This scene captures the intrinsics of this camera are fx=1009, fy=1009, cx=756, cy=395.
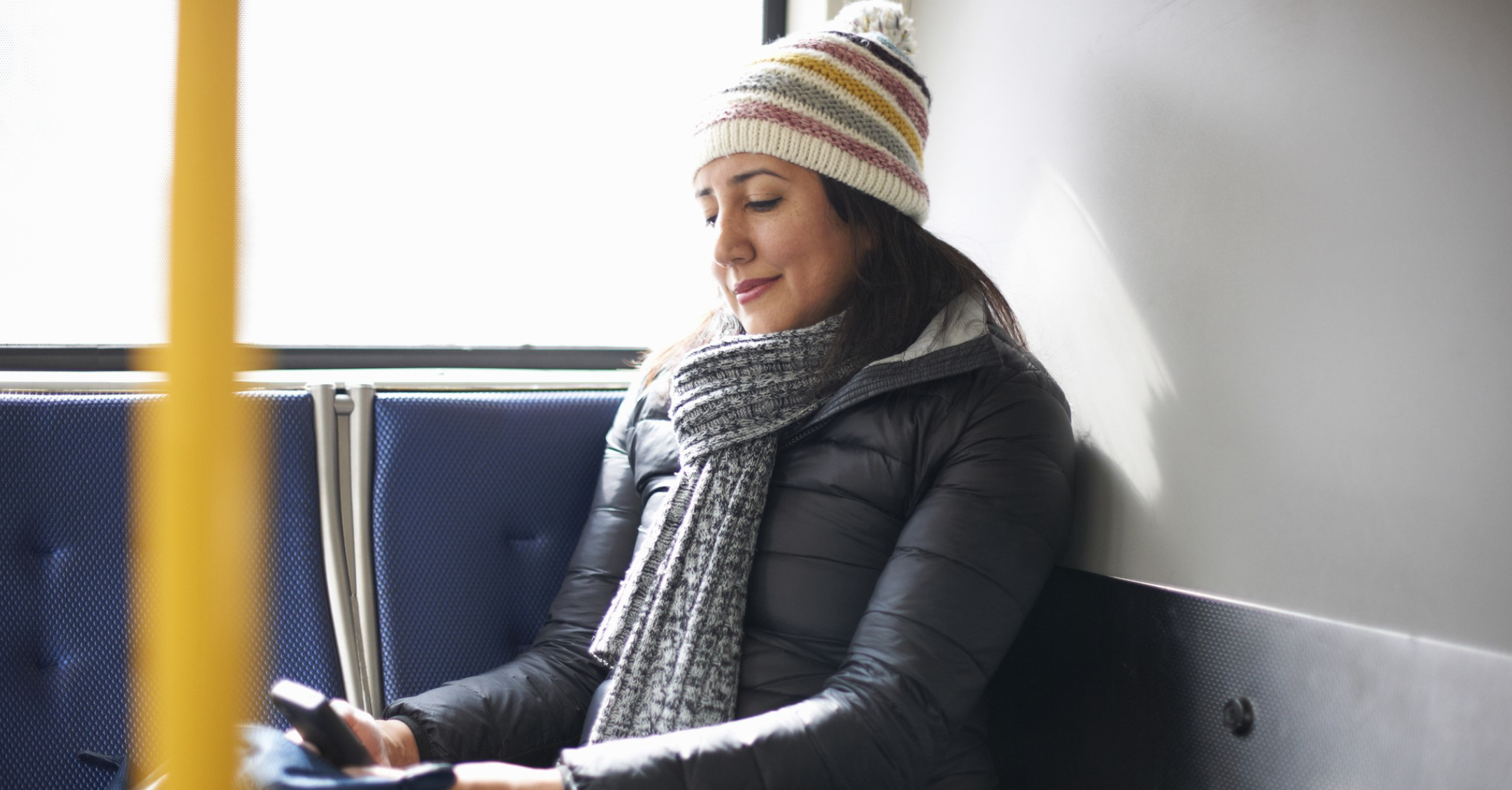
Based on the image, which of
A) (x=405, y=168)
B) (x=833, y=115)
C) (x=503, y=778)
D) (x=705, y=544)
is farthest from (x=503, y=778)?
(x=405, y=168)

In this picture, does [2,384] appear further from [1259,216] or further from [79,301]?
[1259,216]

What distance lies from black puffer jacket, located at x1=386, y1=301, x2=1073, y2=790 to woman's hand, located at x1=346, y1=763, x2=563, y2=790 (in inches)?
0.9

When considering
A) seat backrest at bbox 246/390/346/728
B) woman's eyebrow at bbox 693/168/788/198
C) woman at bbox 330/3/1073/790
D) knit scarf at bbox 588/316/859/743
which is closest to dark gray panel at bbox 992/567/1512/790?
woman at bbox 330/3/1073/790

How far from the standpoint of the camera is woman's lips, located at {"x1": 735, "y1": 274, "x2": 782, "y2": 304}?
4.49 ft

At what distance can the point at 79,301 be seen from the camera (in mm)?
1683

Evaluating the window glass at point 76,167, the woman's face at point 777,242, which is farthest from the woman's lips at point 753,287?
the window glass at point 76,167

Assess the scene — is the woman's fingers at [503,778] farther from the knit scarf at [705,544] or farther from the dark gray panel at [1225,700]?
the dark gray panel at [1225,700]

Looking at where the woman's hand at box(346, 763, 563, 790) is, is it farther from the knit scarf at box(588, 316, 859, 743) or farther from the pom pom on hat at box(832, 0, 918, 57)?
the pom pom on hat at box(832, 0, 918, 57)

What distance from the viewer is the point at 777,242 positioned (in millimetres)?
1331

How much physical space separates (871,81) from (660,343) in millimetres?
535

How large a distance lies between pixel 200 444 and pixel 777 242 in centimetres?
111

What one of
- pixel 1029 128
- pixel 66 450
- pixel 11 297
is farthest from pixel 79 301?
pixel 1029 128

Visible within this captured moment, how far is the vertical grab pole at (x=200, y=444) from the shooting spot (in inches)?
10.1

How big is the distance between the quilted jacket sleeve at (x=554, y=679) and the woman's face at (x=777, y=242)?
30 centimetres
